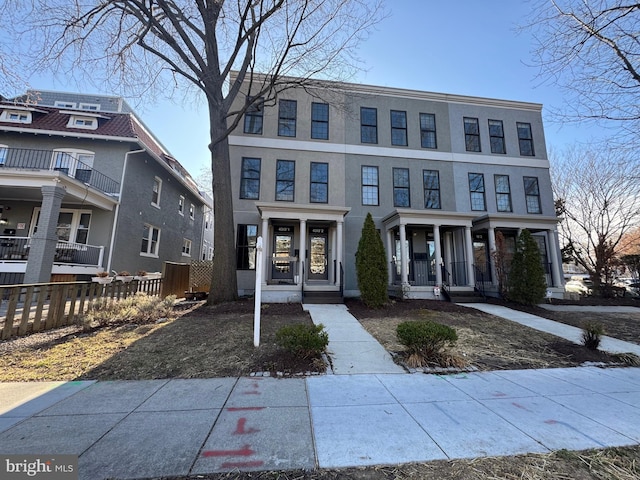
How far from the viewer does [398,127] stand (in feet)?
43.1

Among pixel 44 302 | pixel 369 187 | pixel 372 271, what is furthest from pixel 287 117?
pixel 44 302

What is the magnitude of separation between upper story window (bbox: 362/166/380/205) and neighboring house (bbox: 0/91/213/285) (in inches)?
417

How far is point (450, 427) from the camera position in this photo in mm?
2658

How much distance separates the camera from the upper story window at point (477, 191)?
13.0 m

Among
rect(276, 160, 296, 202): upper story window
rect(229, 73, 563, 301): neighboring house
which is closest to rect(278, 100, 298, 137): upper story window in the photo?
rect(229, 73, 563, 301): neighboring house

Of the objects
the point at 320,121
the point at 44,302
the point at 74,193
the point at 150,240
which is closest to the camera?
the point at 44,302

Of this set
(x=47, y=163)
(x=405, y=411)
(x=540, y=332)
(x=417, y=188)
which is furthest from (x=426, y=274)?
(x=47, y=163)

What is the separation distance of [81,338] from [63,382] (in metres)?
2.22

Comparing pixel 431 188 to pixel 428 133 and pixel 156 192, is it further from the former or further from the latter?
→ pixel 156 192

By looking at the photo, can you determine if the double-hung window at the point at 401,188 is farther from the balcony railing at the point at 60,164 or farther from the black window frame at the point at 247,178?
the balcony railing at the point at 60,164

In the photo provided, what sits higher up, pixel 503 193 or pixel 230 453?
pixel 503 193

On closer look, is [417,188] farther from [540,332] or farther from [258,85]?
[258,85]

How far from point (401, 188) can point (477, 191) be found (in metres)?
3.82

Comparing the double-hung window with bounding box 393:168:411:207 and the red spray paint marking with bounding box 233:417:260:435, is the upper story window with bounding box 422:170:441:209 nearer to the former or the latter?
the double-hung window with bounding box 393:168:411:207
